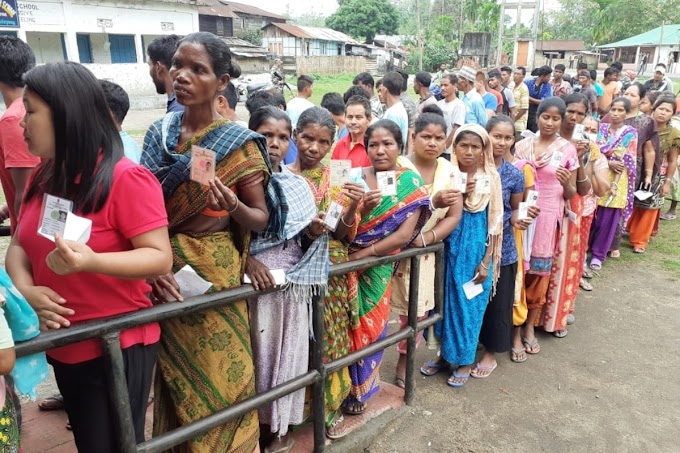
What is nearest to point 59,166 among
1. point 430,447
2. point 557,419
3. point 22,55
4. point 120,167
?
point 120,167

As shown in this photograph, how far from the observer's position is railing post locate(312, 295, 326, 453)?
2.25 m

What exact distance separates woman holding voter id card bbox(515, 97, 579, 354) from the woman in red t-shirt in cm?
289

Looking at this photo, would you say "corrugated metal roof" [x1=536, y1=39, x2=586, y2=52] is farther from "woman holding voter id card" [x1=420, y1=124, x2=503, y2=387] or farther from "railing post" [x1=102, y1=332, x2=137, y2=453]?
"railing post" [x1=102, y1=332, x2=137, y2=453]

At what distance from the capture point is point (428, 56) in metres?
36.0

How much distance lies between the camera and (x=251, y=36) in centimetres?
3703

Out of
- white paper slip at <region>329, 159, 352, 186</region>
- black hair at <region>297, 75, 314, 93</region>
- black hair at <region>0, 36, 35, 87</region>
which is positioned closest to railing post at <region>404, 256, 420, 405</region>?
white paper slip at <region>329, 159, 352, 186</region>

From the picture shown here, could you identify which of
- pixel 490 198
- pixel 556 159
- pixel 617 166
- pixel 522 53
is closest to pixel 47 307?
pixel 490 198

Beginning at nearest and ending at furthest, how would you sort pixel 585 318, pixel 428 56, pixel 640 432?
1. pixel 640 432
2. pixel 585 318
3. pixel 428 56

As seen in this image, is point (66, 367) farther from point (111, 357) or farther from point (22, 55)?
point (22, 55)

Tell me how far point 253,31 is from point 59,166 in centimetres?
3911

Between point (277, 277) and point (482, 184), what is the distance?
1489 mm

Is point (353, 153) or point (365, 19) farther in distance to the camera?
point (365, 19)

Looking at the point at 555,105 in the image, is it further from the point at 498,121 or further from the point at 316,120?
the point at 316,120

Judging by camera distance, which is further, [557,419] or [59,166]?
[557,419]
